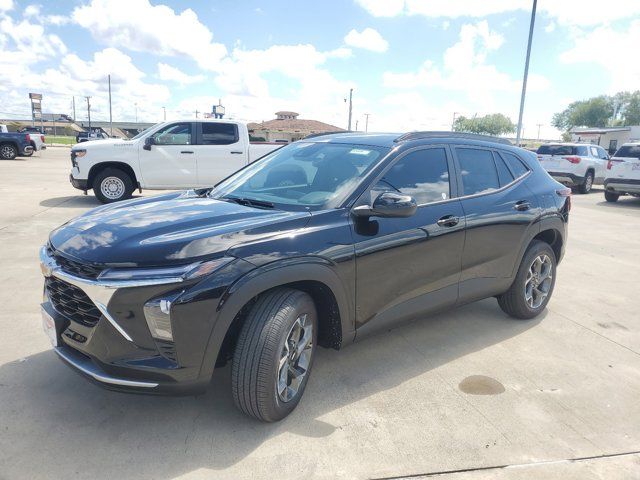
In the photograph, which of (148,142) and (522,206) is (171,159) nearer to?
(148,142)

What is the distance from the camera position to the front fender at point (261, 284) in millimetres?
2459

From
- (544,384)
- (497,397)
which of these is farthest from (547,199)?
(497,397)

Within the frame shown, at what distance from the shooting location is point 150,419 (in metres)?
2.86

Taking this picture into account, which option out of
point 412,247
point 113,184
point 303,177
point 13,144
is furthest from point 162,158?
point 13,144

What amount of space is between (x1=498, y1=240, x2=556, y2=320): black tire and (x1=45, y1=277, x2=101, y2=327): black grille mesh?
11.5ft

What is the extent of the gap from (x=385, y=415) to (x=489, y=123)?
105 metres

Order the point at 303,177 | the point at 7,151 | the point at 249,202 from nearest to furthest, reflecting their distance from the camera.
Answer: the point at 249,202, the point at 303,177, the point at 7,151

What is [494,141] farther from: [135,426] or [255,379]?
[135,426]

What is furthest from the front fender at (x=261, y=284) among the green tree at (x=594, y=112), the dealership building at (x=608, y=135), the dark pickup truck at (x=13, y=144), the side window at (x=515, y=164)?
the green tree at (x=594, y=112)

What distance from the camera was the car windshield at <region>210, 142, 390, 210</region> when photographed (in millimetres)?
→ 3264

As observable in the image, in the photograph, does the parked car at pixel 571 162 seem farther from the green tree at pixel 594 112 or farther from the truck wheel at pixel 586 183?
the green tree at pixel 594 112

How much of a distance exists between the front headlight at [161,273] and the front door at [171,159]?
890cm

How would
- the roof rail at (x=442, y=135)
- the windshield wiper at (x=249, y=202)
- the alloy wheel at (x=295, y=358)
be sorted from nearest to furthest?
the alloy wheel at (x=295, y=358), the windshield wiper at (x=249, y=202), the roof rail at (x=442, y=135)

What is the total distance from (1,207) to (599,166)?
18724 mm
